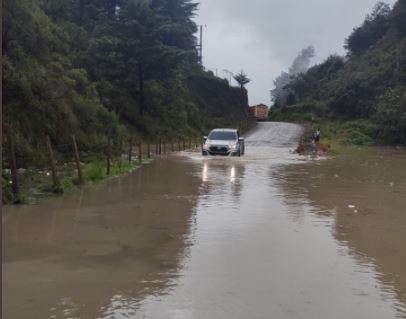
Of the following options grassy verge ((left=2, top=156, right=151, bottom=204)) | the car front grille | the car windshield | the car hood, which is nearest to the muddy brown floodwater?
grassy verge ((left=2, top=156, right=151, bottom=204))

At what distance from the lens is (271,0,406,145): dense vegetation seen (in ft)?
198

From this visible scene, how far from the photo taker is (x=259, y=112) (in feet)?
313

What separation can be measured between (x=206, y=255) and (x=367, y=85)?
72.5 meters

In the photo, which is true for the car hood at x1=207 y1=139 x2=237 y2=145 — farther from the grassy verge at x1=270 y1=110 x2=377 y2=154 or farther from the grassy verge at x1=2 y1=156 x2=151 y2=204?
the grassy verge at x1=270 y1=110 x2=377 y2=154

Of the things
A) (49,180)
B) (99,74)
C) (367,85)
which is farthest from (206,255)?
(367,85)

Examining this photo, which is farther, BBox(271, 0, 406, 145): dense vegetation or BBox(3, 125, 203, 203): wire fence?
BBox(271, 0, 406, 145): dense vegetation

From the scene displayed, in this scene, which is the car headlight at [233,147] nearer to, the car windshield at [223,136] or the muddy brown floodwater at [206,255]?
the car windshield at [223,136]

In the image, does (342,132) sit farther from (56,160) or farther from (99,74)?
(56,160)

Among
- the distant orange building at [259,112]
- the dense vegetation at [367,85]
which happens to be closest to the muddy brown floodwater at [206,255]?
the dense vegetation at [367,85]

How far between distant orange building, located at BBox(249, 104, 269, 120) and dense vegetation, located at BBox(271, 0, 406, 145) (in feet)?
5.72

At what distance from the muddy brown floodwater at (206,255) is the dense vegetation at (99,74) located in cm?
785

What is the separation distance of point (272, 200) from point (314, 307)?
8.14 meters

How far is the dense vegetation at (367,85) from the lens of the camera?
60200 millimetres

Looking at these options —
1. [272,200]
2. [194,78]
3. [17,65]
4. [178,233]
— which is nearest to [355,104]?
[194,78]
